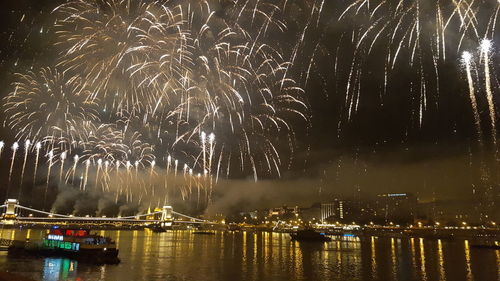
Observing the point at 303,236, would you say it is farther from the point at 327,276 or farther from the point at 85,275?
the point at 85,275

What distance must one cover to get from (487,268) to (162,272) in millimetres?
39114

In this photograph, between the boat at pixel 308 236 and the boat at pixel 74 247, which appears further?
the boat at pixel 308 236

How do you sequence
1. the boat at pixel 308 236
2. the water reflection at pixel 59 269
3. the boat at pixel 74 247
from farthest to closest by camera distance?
the boat at pixel 308 236 < the boat at pixel 74 247 < the water reflection at pixel 59 269

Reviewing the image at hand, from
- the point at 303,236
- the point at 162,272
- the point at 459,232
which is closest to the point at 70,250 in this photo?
the point at 162,272

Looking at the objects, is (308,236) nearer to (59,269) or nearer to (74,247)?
(74,247)

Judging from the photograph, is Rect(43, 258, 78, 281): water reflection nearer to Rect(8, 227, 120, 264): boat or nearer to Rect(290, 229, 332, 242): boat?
Rect(8, 227, 120, 264): boat

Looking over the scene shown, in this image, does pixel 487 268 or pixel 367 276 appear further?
pixel 487 268

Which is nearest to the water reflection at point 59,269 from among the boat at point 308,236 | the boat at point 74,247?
the boat at point 74,247

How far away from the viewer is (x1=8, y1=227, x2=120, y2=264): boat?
47750 mm

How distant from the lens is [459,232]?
16462 cm

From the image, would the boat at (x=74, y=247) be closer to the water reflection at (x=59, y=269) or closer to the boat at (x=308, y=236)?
the water reflection at (x=59, y=269)

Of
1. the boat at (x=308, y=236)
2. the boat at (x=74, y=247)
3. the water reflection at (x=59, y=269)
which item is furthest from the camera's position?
the boat at (x=308, y=236)

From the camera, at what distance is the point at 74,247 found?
50875 millimetres

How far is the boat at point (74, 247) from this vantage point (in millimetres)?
47750
